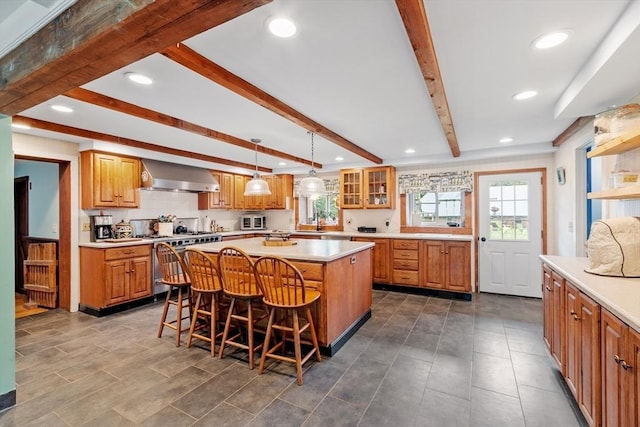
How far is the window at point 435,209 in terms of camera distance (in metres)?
5.24

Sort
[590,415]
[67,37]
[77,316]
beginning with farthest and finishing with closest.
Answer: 1. [77,316]
2. [590,415]
3. [67,37]

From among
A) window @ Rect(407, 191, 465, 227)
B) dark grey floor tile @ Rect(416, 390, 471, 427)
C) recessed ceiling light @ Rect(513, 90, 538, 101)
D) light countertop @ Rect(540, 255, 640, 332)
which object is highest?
recessed ceiling light @ Rect(513, 90, 538, 101)

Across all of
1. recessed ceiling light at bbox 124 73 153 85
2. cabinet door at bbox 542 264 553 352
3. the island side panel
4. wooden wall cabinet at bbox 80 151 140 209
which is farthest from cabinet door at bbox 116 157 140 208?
cabinet door at bbox 542 264 553 352

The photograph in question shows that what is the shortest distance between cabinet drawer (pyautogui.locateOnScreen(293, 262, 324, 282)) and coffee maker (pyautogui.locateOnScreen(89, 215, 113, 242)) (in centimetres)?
313

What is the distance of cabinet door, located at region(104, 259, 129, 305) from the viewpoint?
385 cm

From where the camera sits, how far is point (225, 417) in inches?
75.7

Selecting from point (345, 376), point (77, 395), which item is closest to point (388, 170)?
point (345, 376)

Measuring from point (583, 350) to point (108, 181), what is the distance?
5256mm

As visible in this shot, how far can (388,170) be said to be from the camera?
555 centimetres

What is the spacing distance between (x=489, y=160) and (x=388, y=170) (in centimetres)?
165

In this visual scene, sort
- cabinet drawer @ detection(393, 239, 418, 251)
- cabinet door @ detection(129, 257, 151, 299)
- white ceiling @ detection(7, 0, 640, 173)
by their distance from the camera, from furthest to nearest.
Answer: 1. cabinet drawer @ detection(393, 239, 418, 251)
2. cabinet door @ detection(129, 257, 151, 299)
3. white ceiling @ detection(7, 0, 640, 173)

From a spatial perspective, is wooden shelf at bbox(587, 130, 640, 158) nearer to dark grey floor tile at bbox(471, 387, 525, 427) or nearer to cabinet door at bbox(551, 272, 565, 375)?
cabinet door at bbox(551, 272, 565, 375)

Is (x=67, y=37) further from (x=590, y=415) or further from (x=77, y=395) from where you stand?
(x=590, y=415)

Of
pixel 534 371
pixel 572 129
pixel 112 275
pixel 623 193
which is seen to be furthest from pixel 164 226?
pixel 572 129
